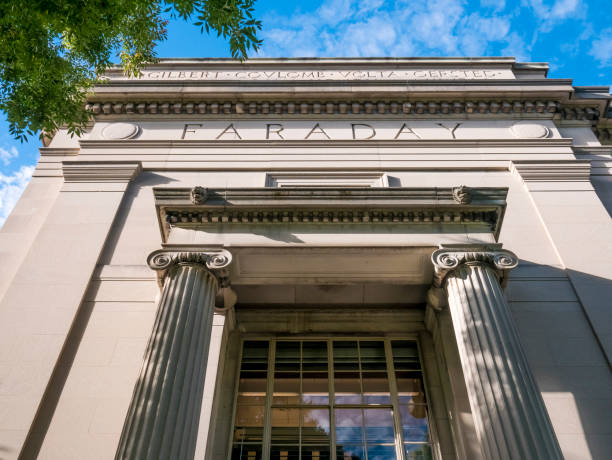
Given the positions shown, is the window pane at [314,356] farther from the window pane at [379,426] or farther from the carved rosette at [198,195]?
the carved rosette at [198,195]

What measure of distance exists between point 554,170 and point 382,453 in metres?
9.15

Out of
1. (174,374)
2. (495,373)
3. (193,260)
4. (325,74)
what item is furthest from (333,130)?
(174,374)

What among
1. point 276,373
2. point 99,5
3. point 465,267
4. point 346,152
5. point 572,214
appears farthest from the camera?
point 346,152

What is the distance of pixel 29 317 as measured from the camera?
10898 mm

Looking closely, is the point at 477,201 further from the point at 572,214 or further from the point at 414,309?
the point at 572,214

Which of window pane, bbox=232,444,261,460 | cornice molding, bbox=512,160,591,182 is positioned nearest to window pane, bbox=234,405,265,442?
window pane, bbox=232,444,261,460

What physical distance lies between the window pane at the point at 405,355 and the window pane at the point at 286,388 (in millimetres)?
2155

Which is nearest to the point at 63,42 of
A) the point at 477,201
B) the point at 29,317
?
the point at 29,317

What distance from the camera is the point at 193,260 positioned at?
975cm

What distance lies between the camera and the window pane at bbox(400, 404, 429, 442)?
1009 centimetres

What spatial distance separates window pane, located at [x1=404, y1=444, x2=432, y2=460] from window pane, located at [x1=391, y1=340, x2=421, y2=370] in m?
1.75

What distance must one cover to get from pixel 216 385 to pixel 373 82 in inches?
434

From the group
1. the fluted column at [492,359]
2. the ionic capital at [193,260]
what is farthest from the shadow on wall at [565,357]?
the ionic capital at [193,260]

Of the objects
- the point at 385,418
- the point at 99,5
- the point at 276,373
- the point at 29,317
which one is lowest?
the point at 385,418
